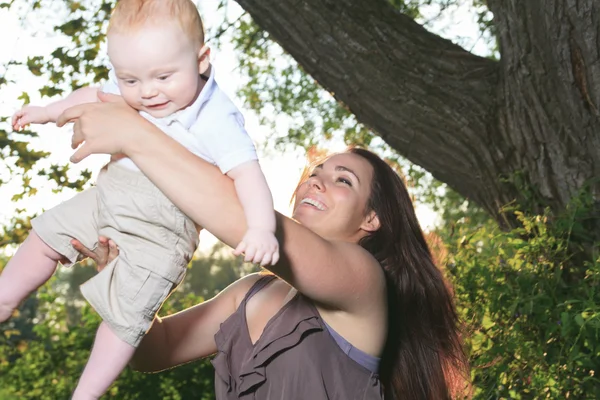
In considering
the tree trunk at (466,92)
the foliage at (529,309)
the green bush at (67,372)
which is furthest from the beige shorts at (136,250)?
the green bush at (67,372)

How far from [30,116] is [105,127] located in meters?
0.28

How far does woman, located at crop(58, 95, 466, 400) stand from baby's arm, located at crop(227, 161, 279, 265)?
3.1 inches

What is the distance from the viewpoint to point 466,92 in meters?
4.06

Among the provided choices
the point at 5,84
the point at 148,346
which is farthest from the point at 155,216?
the point at 5,84

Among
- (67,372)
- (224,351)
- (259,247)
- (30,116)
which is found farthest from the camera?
(67,372)

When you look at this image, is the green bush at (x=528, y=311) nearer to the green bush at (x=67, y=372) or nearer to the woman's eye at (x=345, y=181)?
the woman's eye at (x=345, y=181)

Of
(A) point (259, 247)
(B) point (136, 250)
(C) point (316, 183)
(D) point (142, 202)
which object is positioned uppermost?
(C) point (316, 183)

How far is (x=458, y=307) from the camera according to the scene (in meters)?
3.87

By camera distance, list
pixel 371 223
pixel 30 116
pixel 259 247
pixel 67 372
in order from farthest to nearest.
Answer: pixel 67 372, pixel 371 223, pixel 30 116, pixel 259 247

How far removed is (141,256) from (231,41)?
15.6ft

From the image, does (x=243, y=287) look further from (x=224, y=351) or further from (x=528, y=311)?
(x=528, y=311)

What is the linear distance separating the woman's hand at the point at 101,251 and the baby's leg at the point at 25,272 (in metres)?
0.06

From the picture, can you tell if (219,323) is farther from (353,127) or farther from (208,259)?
(208,259)

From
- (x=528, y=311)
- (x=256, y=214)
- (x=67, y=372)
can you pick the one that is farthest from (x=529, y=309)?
(x=67, y=372)
